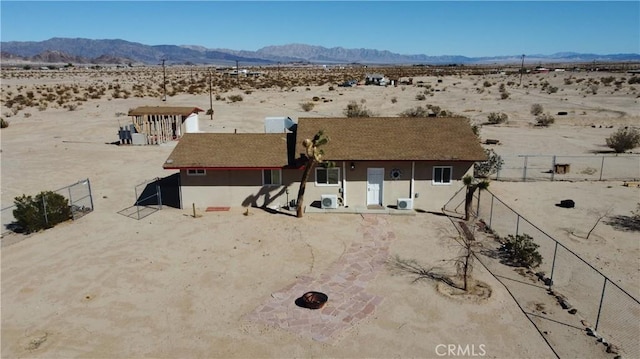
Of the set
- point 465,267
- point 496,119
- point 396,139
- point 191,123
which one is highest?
point 396,139

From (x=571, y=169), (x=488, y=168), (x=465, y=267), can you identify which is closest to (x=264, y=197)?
(x=465, y=267)

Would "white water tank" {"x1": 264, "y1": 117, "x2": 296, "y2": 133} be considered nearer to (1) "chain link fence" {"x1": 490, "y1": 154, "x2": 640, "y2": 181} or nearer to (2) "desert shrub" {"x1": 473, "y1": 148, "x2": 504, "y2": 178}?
(2) "desert shrub" {"x1": 473, "y1": 148, "x2": 504, "y2": 178}

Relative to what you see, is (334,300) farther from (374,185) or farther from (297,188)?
(374,185)

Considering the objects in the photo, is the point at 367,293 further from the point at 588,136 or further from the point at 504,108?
the point at 504,108

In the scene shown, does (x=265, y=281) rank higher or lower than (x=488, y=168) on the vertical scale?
lower

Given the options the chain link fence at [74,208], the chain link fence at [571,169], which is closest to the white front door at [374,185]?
the chain link fence at [571,169]

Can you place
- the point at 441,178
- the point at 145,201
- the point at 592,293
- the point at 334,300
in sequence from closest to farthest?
the point at 334,300 → the point at 592,293 → the point at 441,178 → the point at 145,201

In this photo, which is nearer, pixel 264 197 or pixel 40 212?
pixel 40 212

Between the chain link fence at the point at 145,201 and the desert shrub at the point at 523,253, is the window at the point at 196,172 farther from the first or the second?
the desert shrub at the point at 523,253
